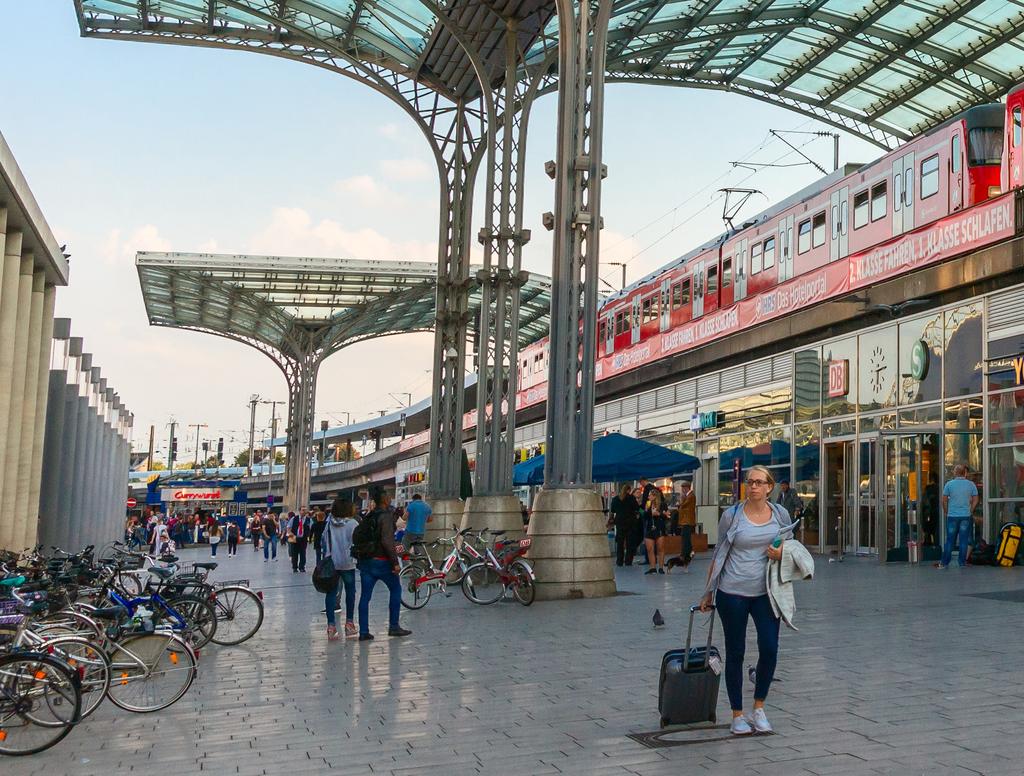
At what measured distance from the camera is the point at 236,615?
12492 millimetres

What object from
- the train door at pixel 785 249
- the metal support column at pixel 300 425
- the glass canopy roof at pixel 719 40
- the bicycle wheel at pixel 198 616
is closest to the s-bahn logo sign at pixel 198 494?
the metal support column at pixel 300 425

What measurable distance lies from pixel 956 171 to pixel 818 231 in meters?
5.60

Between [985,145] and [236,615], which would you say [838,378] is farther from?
[236,615]

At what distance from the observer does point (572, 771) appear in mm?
6246

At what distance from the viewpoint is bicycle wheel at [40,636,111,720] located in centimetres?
795

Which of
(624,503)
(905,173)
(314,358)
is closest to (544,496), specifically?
(624,503)

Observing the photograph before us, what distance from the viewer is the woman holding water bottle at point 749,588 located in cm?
694

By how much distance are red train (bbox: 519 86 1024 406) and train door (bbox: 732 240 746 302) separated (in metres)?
0.03

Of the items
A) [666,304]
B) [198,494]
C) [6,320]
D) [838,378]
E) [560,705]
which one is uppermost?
[666,304]

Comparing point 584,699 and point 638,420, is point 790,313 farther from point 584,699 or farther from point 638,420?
point 584,699

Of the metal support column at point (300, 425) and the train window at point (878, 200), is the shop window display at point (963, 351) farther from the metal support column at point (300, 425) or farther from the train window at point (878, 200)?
the metal support column at point (300, 425)

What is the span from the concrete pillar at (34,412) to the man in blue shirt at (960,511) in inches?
629

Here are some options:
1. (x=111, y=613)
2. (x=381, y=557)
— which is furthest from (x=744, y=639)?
(x=381, y=557)

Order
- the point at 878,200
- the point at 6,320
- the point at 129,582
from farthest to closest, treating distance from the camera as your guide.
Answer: the point at 878,200 < the point at 6,320 < the point at 129,582
